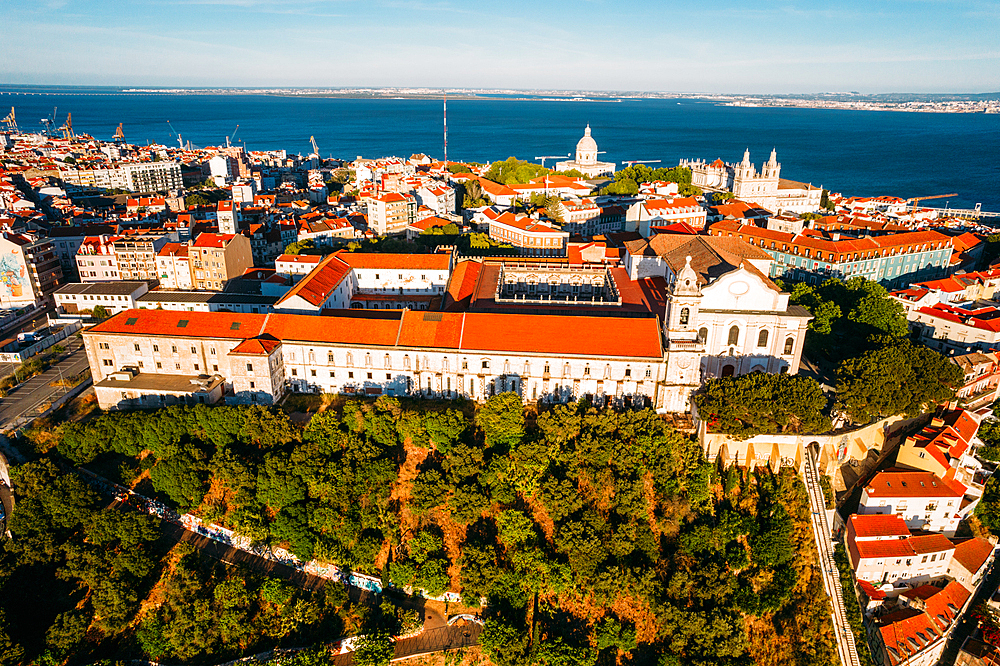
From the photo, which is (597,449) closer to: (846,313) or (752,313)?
(752,313)

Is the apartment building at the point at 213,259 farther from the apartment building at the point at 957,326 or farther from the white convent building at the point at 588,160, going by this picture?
the white convent building at the point at 588,160

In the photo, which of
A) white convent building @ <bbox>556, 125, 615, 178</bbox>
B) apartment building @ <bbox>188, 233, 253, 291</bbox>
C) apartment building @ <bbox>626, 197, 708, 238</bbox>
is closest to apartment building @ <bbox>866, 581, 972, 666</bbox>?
apartment building @ <bbox>626, 197, 708, 238</bbox>

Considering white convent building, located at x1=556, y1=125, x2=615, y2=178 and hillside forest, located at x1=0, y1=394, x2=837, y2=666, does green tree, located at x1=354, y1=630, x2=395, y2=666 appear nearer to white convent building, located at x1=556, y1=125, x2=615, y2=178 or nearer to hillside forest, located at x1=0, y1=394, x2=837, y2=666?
hillside forest, located at x1=0, y1=394, x2=837, y2=666

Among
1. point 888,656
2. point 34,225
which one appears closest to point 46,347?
point 34,225

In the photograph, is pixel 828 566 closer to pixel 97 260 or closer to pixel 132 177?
pixel 97 260

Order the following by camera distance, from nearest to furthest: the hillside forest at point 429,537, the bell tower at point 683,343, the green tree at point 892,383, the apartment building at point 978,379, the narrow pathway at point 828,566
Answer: the hillside forest at point 429,537 < the narrow pathway at point 828,566 < the green tree at point 892,383 < the bell tower at point 683,343 < the apartment building at point 978,379

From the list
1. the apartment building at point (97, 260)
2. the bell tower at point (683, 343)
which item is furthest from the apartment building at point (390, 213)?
the bell tower at point (683, 343)
